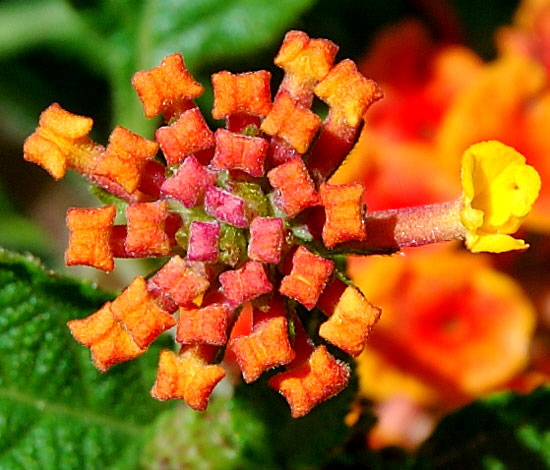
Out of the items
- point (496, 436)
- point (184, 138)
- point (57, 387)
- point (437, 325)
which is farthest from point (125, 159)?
point (437, 325)

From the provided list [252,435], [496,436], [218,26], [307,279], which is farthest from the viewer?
[218,26]

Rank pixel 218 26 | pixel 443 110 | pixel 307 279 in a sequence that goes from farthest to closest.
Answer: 1. pixel 443 110
2. pixel 218 26
3. pixel 307 279

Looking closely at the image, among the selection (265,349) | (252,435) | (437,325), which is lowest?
(437,325)

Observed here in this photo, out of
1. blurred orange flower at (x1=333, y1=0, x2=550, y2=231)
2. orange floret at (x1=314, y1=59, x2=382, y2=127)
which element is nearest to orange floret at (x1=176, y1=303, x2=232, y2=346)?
orange floret at (x1=314, y1=59, x2=382, y2=127)

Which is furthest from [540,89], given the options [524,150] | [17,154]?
[17,154]

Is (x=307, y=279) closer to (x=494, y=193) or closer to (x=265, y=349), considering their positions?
(x=265, y=349)

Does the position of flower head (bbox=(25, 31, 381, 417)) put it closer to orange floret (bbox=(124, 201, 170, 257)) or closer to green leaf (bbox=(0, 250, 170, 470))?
orange floret (bbox=(124, 201, 170, 257))

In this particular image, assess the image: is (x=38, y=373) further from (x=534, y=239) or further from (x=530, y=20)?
(x=530, y=20)

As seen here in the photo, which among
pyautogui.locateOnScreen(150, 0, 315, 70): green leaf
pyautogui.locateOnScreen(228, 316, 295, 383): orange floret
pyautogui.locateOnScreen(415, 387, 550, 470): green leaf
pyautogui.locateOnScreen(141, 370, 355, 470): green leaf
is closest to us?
pyautogui.locateOnScreen(228, 316, 295, 383): orange floret
